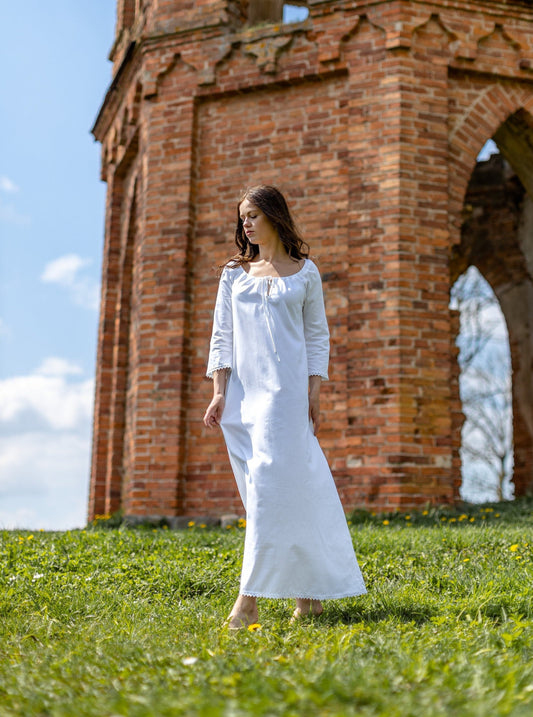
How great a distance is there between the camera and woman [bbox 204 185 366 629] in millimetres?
3818

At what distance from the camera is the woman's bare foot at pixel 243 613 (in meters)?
3.78

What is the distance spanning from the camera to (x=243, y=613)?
3818 millimetres

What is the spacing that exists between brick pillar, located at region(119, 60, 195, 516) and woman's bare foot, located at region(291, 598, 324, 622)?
529cm

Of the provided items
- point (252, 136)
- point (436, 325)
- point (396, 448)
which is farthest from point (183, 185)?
point (396, 448)

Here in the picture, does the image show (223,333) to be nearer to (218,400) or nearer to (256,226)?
(218,400)

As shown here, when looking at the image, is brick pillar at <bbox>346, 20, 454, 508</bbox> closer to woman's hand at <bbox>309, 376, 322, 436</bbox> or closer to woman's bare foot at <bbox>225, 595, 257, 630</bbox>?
woman's hand at <bbox>309, 376, 322, 436</bbox>

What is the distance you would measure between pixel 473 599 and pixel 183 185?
6997 millimetres

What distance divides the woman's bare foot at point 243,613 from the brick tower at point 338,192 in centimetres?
456

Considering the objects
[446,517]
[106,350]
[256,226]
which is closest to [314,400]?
[256,226]

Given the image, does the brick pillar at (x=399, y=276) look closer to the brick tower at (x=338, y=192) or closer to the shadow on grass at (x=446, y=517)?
the brick tower at (x=338, y=192)

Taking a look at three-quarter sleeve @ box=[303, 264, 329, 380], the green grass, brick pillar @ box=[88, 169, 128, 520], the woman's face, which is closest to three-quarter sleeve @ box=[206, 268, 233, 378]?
the woman's face

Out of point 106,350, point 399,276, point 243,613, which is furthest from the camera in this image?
point 106,350

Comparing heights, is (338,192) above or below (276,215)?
above

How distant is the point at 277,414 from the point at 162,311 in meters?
5.95
